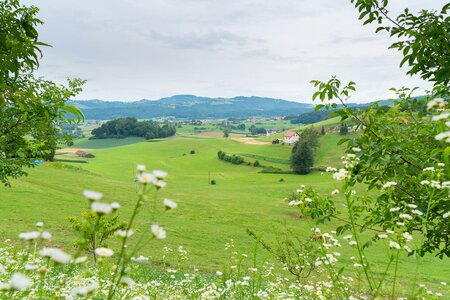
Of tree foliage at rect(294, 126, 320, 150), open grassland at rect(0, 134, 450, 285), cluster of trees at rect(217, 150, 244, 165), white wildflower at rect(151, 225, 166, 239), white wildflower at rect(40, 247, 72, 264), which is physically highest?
white wildflower at rect(151, 225, 166, 239)

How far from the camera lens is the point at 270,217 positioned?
4941cm

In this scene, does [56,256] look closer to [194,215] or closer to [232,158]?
[194,215]

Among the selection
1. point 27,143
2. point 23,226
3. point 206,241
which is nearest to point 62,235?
point 23,226

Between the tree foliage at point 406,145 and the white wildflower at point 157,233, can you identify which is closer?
the white wildflower at point 157,233

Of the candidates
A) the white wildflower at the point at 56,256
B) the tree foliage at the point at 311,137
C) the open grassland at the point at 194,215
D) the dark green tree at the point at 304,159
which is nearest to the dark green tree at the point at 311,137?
the tree foliage at the point at 311,137

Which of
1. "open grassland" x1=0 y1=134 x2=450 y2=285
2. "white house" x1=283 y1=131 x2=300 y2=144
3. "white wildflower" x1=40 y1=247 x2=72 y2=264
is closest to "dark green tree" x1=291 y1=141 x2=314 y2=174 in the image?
"open grassland" x1=0 y1=134 x2=450 y2=285

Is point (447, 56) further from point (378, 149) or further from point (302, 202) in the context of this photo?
point (302, 202)

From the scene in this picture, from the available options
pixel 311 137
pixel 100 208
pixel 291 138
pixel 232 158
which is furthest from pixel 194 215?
pixel 291 138

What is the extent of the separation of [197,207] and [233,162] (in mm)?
82253

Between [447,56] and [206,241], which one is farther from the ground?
[447,56]

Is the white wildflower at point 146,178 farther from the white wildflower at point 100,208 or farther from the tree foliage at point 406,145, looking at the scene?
the tree foliage at point 406,145

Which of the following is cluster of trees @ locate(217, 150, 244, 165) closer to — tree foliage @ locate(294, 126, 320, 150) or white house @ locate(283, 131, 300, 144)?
tree foliage @ locate(294, 126, 320, 150)

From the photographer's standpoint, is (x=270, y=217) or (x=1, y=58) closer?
(x=1, y=58)

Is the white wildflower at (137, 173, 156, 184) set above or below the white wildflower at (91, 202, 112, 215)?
above
